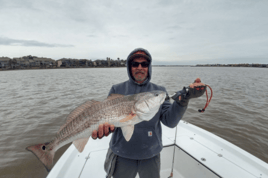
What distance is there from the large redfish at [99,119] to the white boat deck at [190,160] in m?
0.79

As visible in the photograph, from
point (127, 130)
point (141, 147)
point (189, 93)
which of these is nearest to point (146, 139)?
point (141, 147)

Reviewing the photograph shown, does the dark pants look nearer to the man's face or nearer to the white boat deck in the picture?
the white boat deck

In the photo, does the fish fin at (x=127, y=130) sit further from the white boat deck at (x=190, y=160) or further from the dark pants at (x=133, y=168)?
the white boat deck at (x=190, y=160)

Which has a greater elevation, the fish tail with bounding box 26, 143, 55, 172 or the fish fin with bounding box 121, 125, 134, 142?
the fish fin with bounding box 121, 125, 134, 142

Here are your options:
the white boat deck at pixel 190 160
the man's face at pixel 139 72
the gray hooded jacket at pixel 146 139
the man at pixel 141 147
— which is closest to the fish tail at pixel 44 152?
the white boat deck at pixel 190 160

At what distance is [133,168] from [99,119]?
124 centimetres

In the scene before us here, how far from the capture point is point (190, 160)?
3559mm

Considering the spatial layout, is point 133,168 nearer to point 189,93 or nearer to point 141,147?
point 141,147

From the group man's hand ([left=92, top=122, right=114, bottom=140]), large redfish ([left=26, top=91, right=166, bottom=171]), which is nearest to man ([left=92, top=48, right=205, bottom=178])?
man's hand ([left=92, top=122, right=114, bottom=140])

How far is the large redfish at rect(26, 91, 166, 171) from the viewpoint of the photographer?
2.41 metres

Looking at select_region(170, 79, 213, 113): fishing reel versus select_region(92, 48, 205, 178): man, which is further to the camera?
select_region(92, 48, 205, 178): man

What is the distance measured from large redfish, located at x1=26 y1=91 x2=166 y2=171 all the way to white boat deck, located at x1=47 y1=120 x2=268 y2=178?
79cm

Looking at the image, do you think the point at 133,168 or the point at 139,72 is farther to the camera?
the point at 139,72

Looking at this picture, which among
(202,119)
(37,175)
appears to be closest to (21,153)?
(37,175)
